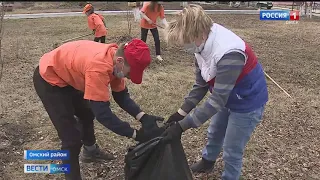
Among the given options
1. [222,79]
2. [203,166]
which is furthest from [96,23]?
[222,79]

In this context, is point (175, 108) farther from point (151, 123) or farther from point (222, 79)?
point (222, 79)

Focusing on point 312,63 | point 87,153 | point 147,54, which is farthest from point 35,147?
point 312,63

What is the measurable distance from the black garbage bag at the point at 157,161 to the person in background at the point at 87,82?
0.12 metres

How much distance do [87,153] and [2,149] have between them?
2.74 ft

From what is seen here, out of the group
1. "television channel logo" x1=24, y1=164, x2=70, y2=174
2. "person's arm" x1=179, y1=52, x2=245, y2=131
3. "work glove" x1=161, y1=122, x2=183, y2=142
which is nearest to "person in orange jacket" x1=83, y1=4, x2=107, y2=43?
"television channel logo" x1=24, y1=164, x2=70, y2=174

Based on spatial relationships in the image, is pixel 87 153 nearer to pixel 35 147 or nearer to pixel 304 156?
pixel 35 147

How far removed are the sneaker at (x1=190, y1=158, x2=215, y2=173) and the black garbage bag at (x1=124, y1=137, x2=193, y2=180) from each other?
717 millimetres

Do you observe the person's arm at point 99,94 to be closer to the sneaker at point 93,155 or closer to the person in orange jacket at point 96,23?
the sneaker at point 93,155

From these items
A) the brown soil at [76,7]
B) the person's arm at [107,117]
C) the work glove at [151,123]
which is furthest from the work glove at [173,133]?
the brown soil at [76,7]

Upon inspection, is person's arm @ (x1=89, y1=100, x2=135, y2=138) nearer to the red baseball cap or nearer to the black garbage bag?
the black garbage bag

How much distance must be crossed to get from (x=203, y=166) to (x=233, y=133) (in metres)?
0.76

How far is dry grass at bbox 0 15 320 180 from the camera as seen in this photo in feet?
10.2

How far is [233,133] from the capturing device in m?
2.28

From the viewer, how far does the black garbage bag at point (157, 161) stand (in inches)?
84.9
